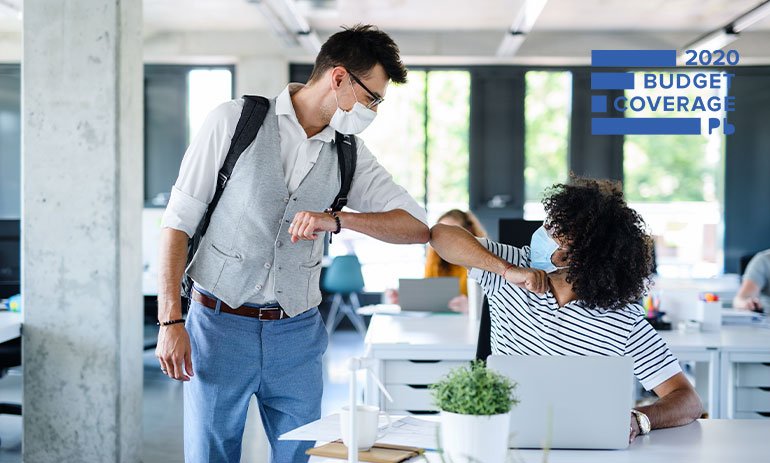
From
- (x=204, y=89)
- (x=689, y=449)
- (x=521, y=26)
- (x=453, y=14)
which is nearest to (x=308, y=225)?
(x=689, y=449)

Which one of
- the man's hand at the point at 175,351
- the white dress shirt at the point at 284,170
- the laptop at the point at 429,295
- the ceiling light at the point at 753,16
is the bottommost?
the laptop at the point at 429,295

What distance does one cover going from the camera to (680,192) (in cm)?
834

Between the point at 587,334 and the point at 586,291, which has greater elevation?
the point at 586,291

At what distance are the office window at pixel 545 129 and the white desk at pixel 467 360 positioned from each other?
5.06 m

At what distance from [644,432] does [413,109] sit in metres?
6.89

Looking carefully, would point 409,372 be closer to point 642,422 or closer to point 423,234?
point 423,234

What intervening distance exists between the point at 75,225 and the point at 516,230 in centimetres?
190

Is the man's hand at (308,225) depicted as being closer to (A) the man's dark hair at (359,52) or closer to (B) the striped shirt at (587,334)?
(A) the man's dark hair at (359,52)

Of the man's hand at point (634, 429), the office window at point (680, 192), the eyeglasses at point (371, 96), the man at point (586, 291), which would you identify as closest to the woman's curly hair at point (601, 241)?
the man at point (586, 291)

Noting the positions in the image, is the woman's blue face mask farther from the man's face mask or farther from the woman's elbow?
the man's face mask

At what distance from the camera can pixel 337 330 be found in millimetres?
8156

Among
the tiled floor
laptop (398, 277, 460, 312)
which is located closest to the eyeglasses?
laptop (398, 277, 460, 312)

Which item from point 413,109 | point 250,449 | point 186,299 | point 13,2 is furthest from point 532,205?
point 186,299

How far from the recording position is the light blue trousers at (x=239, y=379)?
192cm
